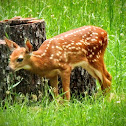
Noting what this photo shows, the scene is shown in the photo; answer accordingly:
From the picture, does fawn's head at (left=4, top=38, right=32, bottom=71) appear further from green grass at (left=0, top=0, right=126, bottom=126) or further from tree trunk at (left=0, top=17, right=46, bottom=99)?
green grass at (left=0, top=0, right=126, bottom=126)

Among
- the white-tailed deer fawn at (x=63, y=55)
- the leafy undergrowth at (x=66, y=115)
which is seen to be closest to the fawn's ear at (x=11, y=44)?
the white-tailed deer fawn at (x=63, y=55)

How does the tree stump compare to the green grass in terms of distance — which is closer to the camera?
the green grass

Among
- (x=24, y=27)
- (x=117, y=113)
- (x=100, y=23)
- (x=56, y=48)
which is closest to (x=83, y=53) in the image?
(x=56, y=48)

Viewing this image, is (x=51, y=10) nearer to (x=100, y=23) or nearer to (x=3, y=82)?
(x=100, y=23)

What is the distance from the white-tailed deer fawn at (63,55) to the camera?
5.97m

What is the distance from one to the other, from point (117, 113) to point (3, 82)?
1756 millimetres

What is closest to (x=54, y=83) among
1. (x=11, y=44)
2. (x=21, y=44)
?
(x=21, y=44)

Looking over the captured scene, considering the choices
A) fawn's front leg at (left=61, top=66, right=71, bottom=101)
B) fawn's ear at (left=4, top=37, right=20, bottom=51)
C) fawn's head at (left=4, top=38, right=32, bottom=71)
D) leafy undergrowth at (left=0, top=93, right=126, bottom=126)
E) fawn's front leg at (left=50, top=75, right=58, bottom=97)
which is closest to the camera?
leafy undergrowth at (left=0, top=93, right=126, bottom=126)

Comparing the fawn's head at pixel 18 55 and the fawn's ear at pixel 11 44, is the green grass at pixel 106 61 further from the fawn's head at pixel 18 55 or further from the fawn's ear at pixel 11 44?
the fawn's ear at pixel 11 44

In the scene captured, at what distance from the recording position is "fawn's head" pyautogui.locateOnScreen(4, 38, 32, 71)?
5840 mm

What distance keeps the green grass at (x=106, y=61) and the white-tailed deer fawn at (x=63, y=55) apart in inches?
12.7

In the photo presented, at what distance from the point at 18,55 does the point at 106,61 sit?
213 centimetres

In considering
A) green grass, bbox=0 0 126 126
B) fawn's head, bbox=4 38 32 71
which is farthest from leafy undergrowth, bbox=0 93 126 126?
fawn's head, bbox=4 38 32 71

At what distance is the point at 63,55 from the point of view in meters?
6.20
